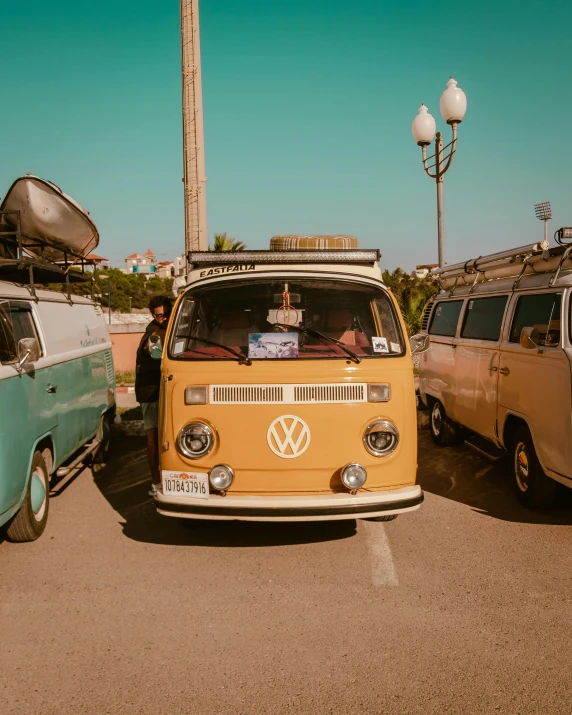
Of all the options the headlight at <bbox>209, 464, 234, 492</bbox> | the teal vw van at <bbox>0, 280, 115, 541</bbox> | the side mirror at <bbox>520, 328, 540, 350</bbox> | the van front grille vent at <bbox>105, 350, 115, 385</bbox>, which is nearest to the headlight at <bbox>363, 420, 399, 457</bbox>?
the headlight at <bbox>209, 464, 234, 492</bbox>

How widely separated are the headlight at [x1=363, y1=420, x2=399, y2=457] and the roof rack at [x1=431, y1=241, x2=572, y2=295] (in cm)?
217

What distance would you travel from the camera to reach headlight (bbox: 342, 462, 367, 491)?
4480 mm

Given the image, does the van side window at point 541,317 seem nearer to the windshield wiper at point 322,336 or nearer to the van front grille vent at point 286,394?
the windshield wiper at point 322,336

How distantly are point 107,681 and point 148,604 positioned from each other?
88 centimetres

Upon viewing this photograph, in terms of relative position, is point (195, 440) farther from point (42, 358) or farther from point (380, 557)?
point (42, 358)

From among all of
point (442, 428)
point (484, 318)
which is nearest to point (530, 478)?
point (484, 318)

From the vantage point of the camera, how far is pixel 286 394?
15.1ft

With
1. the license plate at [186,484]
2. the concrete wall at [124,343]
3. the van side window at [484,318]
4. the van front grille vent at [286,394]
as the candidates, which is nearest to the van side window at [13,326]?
the license plate at [186,484]

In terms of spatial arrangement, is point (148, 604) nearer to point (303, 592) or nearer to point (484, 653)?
point (303, 592)

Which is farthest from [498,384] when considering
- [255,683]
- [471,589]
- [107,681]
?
[107,681]

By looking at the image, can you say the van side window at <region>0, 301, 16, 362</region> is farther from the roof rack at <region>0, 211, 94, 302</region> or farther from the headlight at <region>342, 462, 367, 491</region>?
the headlight at <region>342, 462, 367, 491</region>

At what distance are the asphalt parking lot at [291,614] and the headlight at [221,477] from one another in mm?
645

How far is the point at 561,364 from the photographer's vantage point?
518 cm

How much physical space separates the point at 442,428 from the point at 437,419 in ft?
0.83
